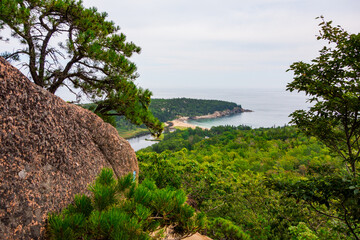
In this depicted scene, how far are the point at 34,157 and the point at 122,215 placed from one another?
119 centimetres

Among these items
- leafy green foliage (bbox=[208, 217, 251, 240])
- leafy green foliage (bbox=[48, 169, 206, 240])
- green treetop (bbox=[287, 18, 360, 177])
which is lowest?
leafy green foliage (bbox=[208, 217, 251, 240])

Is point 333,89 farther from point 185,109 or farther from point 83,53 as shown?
point 185,109

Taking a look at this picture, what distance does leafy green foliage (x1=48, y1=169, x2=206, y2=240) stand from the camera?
148 cm

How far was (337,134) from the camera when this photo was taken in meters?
4.13

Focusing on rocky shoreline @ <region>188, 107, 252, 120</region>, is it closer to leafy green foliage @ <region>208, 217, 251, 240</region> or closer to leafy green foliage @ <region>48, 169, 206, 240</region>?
leafy green foliage @ <region>208, 217, 251, 240</region>

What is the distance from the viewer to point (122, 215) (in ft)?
4.90

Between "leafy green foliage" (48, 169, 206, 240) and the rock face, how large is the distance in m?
0.26

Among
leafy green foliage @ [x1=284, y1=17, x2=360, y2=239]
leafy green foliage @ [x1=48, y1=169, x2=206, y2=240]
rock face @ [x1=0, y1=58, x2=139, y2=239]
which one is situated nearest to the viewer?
leafy green foliage @ [x1=48, y1=169, x2=206, y2=240]

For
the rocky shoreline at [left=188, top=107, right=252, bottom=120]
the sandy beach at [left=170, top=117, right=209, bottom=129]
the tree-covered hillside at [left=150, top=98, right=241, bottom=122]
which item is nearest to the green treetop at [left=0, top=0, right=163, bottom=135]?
the sandy beach at [left=170, top=117, right=209, bottom=129]

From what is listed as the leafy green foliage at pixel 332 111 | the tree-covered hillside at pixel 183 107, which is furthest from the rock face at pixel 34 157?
the tree-covered hillside at pixel 183 107

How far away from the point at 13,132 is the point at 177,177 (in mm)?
5954

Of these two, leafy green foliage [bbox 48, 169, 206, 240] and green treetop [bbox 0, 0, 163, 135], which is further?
green treetop [bbox 0, 0, 163, 135]

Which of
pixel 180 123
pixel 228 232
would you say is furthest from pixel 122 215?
pixel 180 123

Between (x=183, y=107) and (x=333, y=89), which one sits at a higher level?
(x=333, y=89)
